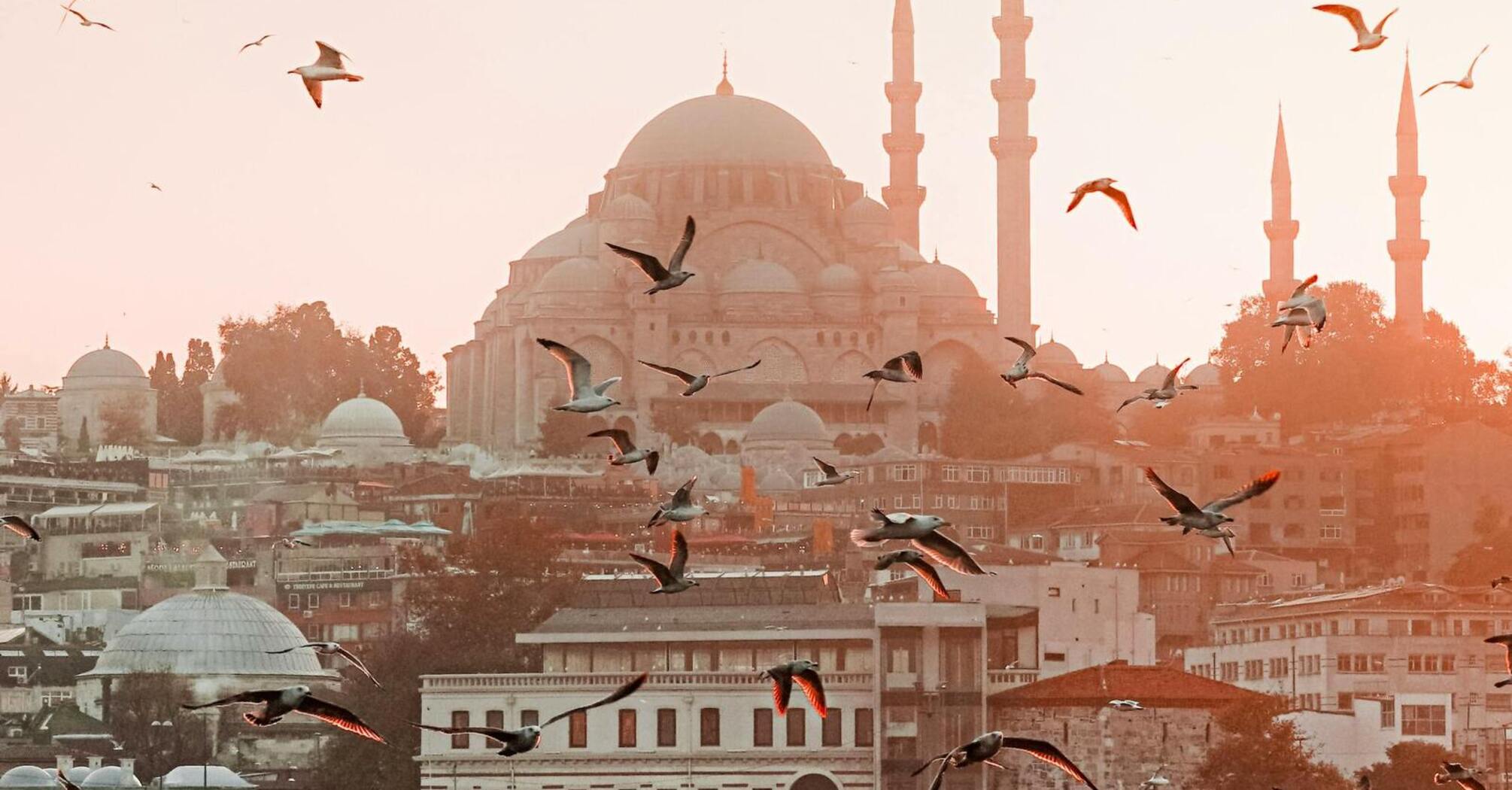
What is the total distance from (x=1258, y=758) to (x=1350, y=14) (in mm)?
32872

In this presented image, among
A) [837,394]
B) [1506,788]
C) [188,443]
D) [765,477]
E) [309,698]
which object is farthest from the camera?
[188,443]

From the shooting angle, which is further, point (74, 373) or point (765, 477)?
point (74, 373)

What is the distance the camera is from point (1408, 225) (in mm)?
114875

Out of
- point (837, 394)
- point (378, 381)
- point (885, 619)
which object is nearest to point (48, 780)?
point (885, 619)

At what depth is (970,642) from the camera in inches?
2328

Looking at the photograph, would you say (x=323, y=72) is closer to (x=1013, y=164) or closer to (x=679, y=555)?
(x=679, y=555)

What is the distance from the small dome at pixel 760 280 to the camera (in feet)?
386

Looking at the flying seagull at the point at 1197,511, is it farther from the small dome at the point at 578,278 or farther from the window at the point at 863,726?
the small dome at the point at 578,278

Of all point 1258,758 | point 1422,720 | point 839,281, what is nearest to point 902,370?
point 1258,758

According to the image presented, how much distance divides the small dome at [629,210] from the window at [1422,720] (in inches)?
2310

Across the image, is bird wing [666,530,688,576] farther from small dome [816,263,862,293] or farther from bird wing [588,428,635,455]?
small dome [816,263,862,293]

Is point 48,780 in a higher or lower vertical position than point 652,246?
lower

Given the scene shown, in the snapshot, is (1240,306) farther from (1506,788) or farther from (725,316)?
(1506,788)

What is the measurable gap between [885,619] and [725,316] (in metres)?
57.9
